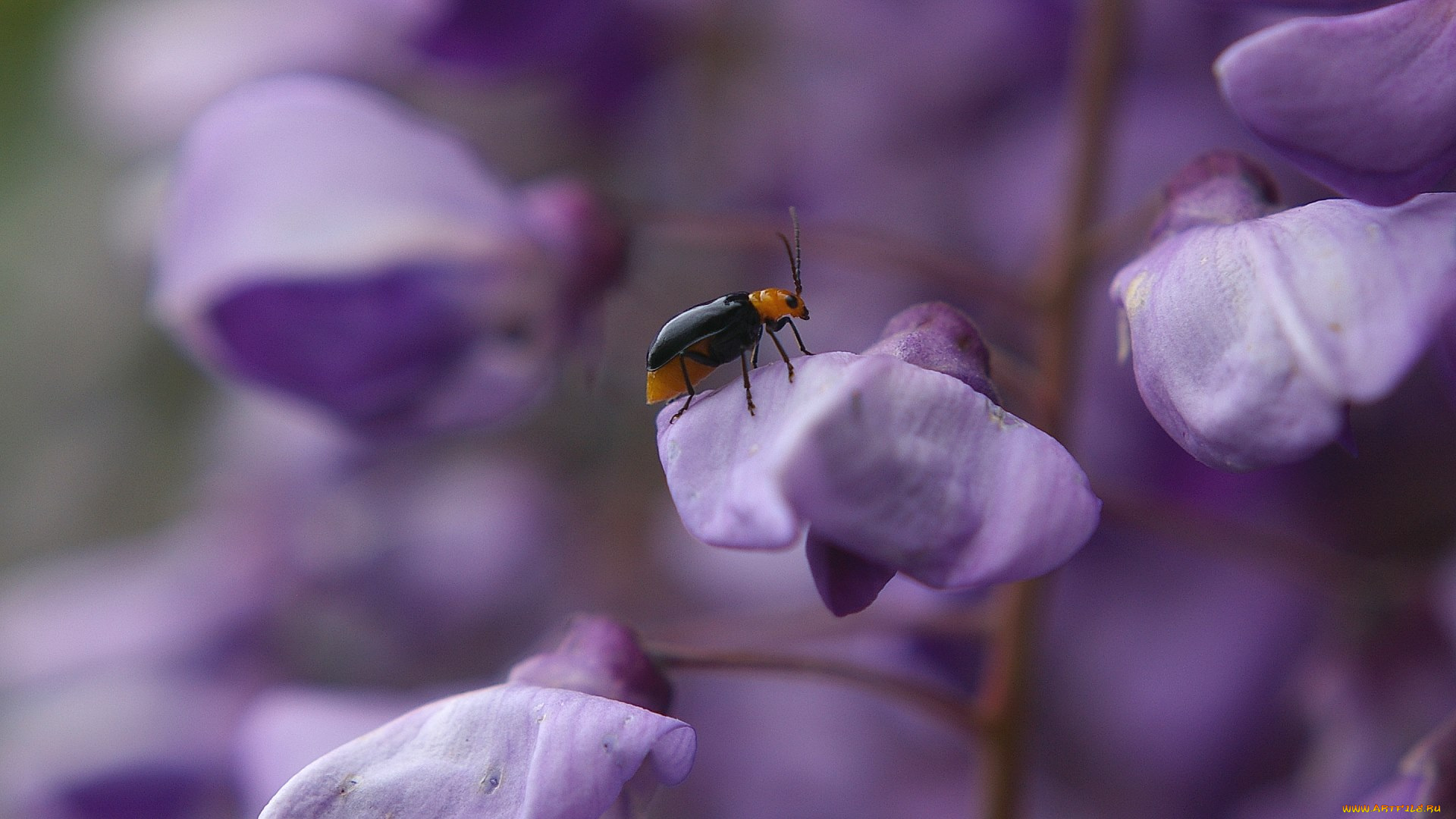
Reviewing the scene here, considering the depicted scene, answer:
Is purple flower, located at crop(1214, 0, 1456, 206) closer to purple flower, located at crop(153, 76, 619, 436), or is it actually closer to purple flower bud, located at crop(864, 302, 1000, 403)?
purple flower bud, located at crop(864, 302, 1000, 403)

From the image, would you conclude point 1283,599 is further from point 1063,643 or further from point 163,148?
point 163,148

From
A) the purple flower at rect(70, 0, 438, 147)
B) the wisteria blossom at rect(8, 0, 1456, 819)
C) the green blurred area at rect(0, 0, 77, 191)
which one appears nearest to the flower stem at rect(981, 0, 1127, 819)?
the wisteria blossom at rect(8, 0, 1456, 819)

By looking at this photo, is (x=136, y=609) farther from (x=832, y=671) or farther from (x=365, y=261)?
(x=832, y=671)

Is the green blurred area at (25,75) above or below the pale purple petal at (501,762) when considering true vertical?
above

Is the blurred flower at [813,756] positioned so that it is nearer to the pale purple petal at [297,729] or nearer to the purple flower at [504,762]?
the pale purple petal at [297,729]

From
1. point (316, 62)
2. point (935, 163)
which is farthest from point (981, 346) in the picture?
point (316, 62)

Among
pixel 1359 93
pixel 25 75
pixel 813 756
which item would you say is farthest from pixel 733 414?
pixel 25 75

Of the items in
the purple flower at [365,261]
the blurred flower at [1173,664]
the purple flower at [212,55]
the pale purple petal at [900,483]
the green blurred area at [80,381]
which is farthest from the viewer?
the green blurred area at [80,381]

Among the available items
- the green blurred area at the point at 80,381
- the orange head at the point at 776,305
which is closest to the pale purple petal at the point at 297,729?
the orange head at the point at 776,305
